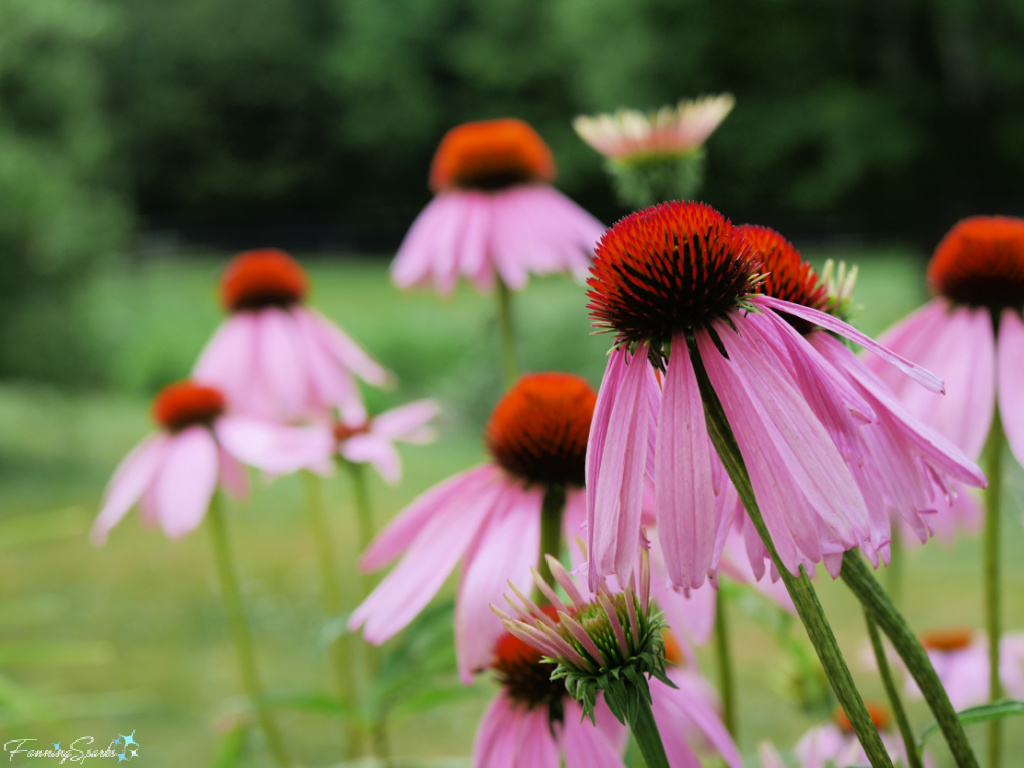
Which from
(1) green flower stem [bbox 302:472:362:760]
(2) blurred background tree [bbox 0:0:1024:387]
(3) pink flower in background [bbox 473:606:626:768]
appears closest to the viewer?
(3) pink flower in background [bbox 473:606:626:768]

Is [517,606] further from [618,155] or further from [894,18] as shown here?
[894,18]

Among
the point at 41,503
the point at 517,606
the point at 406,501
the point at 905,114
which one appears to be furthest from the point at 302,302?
the point at 905,114

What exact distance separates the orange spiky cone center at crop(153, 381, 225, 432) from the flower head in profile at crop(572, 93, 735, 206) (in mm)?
356

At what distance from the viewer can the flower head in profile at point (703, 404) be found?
0.21 meters

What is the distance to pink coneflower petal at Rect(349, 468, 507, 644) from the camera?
341mm

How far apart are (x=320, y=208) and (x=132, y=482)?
13.9 metres

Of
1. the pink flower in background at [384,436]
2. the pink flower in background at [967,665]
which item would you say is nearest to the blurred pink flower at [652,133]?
the pink flower in background at [384,436]

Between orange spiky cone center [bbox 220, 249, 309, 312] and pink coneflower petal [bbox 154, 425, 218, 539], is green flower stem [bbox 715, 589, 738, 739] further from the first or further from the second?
orange spiky cone center [bbox 220, 249, 309, 312]

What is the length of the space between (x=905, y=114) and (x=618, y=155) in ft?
20.4

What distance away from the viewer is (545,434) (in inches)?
15.4

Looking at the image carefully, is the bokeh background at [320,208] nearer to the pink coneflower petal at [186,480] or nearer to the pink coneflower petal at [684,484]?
the pink coneflower petal at [186,480]

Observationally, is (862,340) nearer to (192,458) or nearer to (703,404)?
(703,404)

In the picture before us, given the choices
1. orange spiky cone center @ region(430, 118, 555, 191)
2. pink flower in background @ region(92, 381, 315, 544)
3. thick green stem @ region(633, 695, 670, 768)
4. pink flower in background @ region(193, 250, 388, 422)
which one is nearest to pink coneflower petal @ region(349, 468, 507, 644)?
thick green stem @ region(633, 695, 670, 768)

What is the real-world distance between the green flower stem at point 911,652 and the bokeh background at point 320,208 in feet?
0.95
